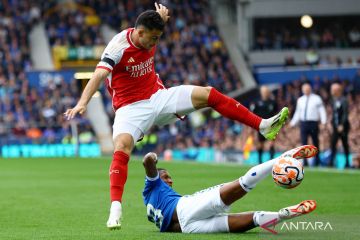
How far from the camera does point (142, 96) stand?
11242 mm

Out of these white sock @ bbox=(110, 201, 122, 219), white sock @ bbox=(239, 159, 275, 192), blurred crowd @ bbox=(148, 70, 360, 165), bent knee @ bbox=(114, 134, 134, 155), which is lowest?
blurred crowd @ bbox=(148, 70, 360, 165)

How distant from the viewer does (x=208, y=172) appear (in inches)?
907

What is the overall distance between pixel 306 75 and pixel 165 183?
89.1 feet

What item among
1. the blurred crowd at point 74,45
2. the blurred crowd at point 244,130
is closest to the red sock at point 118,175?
the blurred crowd at point 244,130

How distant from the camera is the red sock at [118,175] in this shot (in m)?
10.3

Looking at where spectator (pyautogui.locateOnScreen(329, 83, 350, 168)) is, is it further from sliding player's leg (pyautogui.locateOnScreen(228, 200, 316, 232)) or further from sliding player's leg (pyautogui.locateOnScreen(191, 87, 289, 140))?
sliding player's leg (pyautogui.locateOnScreen(228, 200, 316, 232))

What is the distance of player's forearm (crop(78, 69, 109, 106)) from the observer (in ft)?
33.6

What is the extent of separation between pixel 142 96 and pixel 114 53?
667 mm

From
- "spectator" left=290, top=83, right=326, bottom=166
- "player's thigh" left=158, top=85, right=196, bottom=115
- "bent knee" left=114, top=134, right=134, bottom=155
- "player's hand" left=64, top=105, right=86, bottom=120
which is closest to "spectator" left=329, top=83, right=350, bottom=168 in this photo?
"spectator" left=290, top=83, right=326, bottom=166

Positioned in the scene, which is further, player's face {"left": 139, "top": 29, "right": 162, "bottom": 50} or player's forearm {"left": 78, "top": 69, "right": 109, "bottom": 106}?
player's face {"left": 139, "top": 29, "right": 162, "bottom": 50}

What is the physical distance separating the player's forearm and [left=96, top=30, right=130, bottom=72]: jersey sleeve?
12 centimetres

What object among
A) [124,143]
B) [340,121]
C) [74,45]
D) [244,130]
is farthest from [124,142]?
[74,45]

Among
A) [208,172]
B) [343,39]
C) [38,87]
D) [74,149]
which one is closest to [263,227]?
[208,172]

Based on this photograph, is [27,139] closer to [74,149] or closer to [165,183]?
[74,149]
